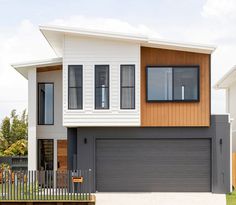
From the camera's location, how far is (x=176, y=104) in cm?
2503

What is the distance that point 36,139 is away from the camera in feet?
89.7

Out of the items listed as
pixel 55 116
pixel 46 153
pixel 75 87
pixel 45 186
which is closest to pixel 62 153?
pixel 46 153

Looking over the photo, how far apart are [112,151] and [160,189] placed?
8.01ft

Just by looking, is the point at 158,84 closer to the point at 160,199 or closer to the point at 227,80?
the point at 160,199

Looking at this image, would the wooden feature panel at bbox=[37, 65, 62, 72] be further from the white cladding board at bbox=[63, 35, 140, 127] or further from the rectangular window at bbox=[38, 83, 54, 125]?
the white cladding board at bbox=[63, 35, 140, 127]

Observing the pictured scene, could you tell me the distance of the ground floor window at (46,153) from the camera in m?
27.7

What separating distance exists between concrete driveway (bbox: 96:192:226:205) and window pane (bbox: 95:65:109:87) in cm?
429

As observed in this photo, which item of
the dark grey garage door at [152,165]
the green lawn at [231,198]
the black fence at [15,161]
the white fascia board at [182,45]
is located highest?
the white fascia board at [182,45]

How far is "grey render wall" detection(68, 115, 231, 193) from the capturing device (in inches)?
997

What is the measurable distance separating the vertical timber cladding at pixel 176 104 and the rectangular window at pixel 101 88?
1.43 metres

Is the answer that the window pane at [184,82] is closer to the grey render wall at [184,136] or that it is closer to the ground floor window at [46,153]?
the grey render wall at [184,136]

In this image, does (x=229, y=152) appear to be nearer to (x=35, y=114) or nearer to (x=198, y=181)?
(x=198, y=181)

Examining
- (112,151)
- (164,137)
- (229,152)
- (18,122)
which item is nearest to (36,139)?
(112,151)

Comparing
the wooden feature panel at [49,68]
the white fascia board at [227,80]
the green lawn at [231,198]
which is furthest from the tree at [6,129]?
the green lawn at [231,198]
